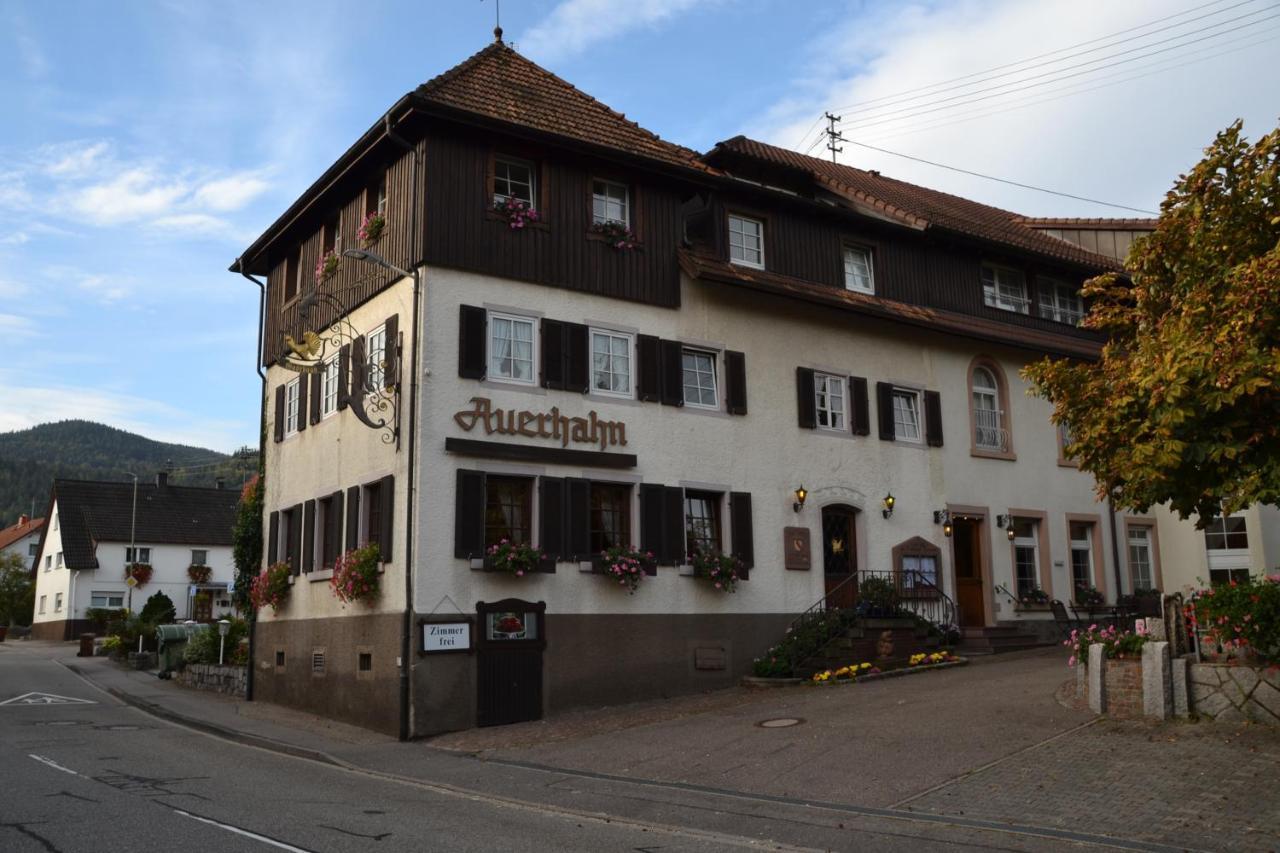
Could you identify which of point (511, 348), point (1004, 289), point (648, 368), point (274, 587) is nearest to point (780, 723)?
point (648, 368)

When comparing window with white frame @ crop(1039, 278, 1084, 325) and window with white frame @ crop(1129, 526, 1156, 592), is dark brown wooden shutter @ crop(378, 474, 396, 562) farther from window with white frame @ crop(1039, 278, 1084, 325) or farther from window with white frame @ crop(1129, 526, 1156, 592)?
window with white frame @ crop(1129, 526, 1156, 592)

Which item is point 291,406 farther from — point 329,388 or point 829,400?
point 829,400

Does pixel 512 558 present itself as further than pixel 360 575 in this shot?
No

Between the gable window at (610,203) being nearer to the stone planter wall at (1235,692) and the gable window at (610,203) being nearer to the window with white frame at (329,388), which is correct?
the window with white frame at (329,388)

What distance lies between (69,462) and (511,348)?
7295 inches

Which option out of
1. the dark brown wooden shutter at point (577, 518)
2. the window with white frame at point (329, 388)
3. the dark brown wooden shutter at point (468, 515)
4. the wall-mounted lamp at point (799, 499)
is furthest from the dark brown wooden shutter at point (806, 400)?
the window with white frame at point (329, 388)

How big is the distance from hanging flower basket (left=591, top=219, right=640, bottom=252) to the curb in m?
9.20

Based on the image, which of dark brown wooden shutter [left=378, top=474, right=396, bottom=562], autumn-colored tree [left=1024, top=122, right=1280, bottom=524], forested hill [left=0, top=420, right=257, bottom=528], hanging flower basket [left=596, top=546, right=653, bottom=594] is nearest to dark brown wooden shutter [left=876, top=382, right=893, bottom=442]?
hanging flower basket [left=596, top=546, right=653, bottom=594]

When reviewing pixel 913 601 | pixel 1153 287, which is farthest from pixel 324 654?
pixel 1153 287

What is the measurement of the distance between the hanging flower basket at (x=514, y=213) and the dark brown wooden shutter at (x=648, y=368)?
2.75m

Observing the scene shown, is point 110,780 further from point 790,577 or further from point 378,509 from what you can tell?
point 790,577

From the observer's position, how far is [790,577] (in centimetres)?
2055

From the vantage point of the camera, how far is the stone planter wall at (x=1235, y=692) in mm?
11734

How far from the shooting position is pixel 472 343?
687 inches
